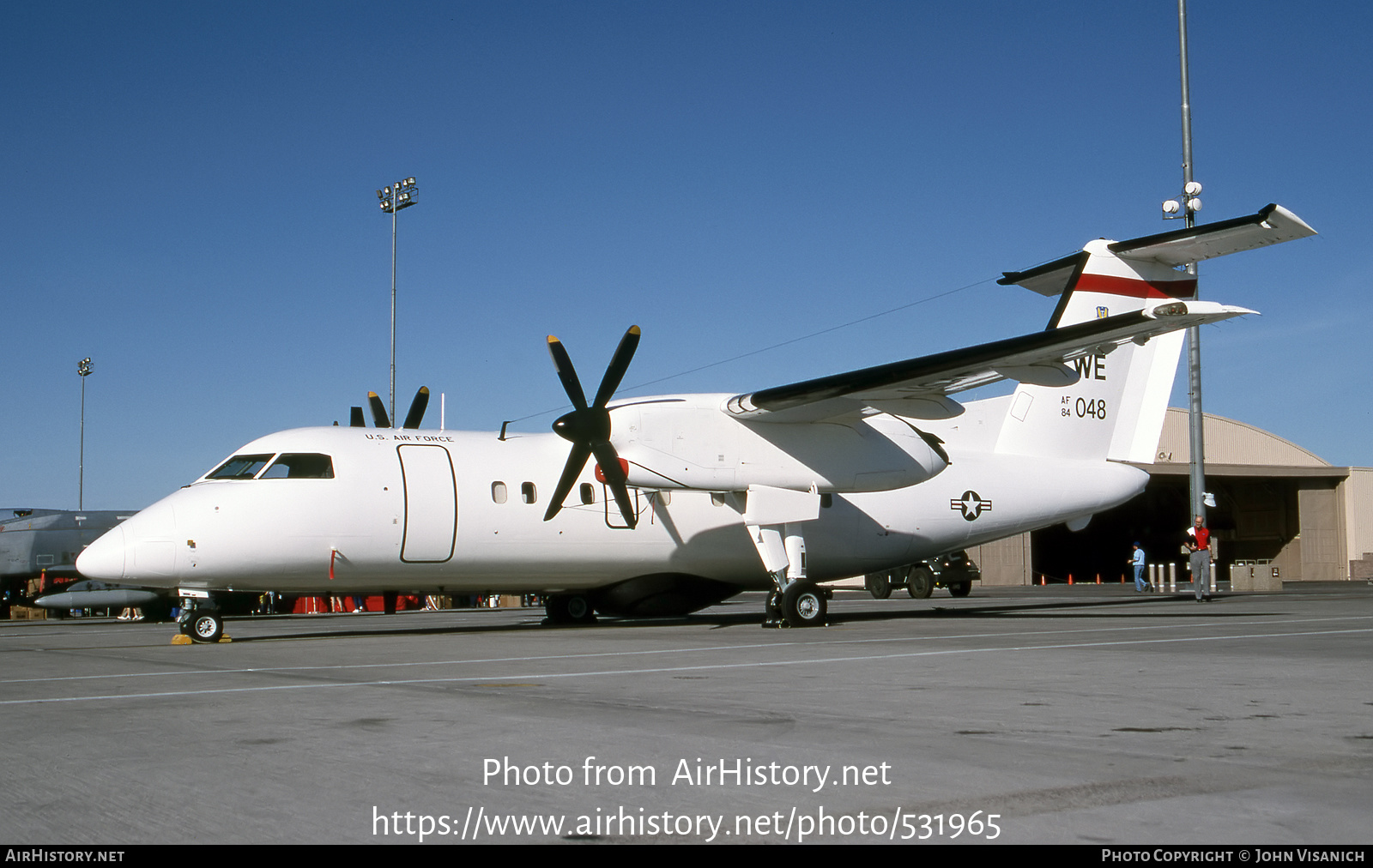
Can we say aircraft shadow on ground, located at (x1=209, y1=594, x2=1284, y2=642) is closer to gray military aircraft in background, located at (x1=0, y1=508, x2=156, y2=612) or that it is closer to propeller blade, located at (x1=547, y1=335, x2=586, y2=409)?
propeller blade, located at (x1=547, y1=335, x2=586, y2=409)

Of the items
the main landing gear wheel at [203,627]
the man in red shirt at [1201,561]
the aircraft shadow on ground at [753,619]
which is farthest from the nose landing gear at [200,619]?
the man in red shirt at [1201,561]

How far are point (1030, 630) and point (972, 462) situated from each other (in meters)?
5.26

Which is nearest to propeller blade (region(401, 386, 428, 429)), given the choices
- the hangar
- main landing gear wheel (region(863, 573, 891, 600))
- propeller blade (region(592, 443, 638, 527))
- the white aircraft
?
the white aircraft

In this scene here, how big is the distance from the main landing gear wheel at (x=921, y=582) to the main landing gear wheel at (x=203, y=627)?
72.6ft

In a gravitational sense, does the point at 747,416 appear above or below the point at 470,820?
above

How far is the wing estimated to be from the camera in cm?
1355

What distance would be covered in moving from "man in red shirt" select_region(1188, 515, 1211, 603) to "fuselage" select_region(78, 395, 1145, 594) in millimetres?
7184

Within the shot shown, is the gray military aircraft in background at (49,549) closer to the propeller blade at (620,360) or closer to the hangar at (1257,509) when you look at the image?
the propeller blade at (620,360)

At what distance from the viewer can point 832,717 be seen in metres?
6.80

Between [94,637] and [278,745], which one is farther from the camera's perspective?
[94,637]

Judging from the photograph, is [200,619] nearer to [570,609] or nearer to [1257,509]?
[570,609]

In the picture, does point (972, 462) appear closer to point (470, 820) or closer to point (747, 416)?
point (747, 416)

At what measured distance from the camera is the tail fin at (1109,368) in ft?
63.3
